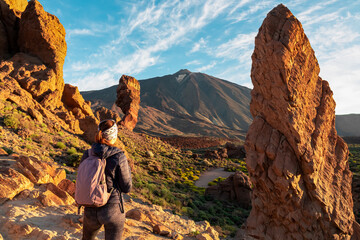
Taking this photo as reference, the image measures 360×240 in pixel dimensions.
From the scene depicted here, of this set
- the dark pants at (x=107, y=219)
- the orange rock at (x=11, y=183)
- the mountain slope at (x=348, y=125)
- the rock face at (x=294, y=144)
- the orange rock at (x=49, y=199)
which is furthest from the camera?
the mountain slope at (x=348, y=125)

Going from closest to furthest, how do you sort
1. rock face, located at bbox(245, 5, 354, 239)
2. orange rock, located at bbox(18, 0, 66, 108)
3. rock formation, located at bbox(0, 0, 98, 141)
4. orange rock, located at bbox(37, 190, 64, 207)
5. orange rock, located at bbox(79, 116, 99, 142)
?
orange rock, located at bbox(37, 190, 64, 207) → rock face, located at bbox(245, 5, 354, 239) → rock formation, located at bbox(0, 0, 98, 141) → orange rock, located at bbox(79, 116, 99, 142) → orange rock, located at bbox(18, 0, 66, 108)

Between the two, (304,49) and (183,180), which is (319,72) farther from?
(183,180)

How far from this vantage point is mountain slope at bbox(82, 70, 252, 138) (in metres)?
114

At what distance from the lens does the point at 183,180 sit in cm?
2333

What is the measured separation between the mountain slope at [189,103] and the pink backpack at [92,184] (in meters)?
99.5

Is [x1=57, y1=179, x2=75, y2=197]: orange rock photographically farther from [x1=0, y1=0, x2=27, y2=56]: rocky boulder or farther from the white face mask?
[x1=0, y1=0, x2=27, y2=56]: rocky boulder

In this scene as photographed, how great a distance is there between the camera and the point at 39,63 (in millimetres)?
20594

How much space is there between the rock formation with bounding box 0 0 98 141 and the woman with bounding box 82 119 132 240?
56.4 ft

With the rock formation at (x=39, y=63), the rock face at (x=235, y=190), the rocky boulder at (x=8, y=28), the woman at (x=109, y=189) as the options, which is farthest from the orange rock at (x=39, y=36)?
the woman at (x=109, y=189)

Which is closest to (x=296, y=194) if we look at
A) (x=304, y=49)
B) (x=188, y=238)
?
(x=188, y=238)

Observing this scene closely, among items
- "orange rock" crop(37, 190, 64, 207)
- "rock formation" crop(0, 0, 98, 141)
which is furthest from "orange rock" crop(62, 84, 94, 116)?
"orange rock" crop(37, 190, 64, 207)

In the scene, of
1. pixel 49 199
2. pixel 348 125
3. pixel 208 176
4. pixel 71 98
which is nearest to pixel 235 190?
pixel 208 176

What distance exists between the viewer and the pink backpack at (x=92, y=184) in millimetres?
2447

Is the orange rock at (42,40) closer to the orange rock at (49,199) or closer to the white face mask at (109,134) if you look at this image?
the orange rock at (49,199)
